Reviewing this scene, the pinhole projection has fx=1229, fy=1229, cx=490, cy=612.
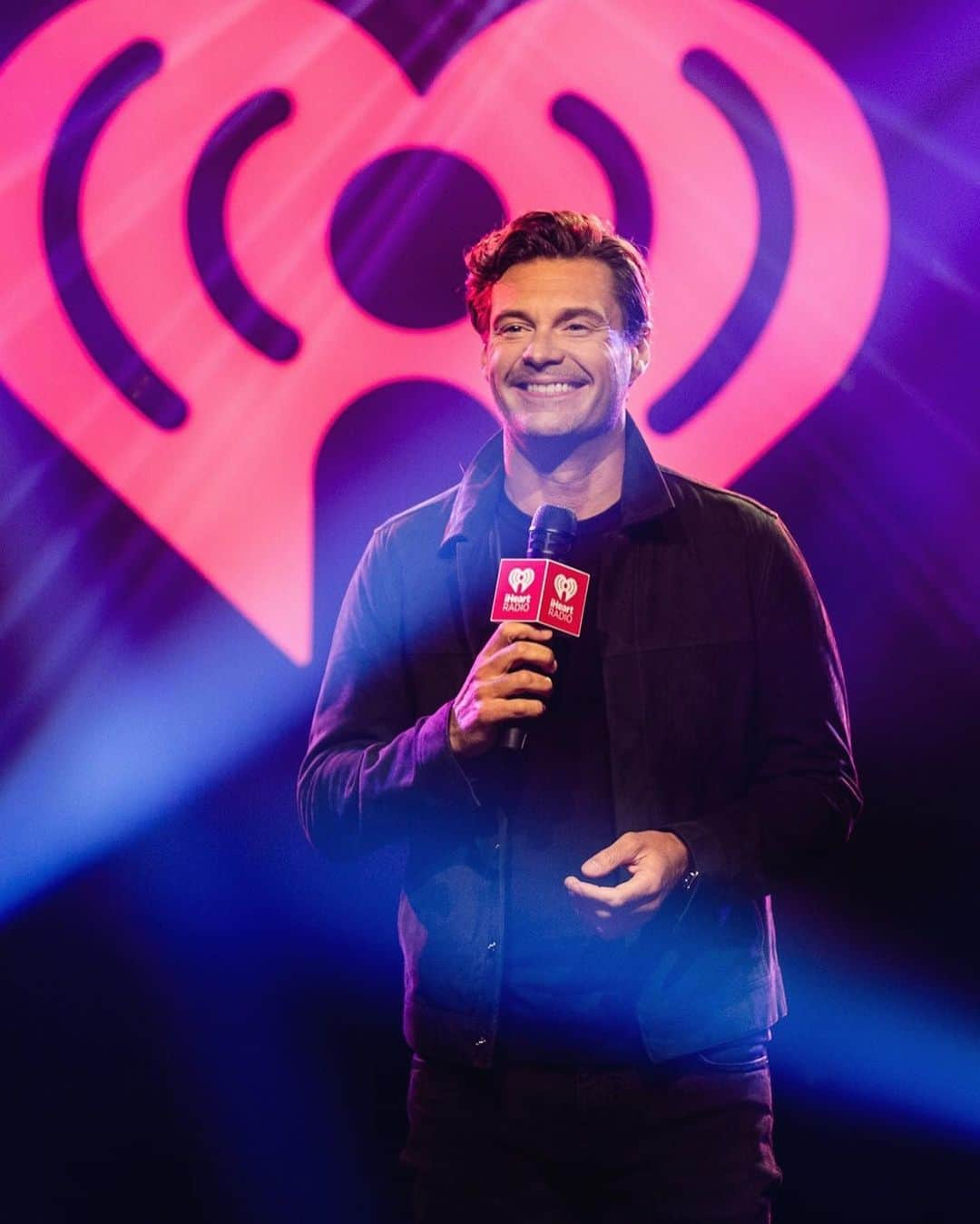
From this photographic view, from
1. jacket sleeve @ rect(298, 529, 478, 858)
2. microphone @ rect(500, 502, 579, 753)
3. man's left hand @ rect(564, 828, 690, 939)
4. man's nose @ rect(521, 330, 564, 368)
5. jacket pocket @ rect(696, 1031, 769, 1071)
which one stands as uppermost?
man's nose @ rect(521, 330, 564, 368)

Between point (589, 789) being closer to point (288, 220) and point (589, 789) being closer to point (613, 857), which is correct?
point (613, 857)

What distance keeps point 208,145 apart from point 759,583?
1512 mm

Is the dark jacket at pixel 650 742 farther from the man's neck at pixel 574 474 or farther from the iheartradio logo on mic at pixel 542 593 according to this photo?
the iheartradio logo on mic at pixel 542 593

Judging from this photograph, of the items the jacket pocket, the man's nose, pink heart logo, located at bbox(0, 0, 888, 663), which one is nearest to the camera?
the jacket pocket

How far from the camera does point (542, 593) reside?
1.46m

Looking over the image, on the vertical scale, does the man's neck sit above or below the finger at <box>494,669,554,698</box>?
above

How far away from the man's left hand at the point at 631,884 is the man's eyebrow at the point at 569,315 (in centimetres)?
78

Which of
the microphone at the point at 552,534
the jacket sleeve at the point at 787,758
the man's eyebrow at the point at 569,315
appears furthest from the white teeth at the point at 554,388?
the jacket sleeve at the point at 787,758

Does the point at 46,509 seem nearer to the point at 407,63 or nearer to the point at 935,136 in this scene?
the point at 407,63

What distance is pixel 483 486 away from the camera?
6.37 ft

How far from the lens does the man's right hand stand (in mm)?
1421

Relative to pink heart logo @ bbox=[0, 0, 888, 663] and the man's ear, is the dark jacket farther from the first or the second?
pink heart logo @ bbox=[0, 0, 888, 663]

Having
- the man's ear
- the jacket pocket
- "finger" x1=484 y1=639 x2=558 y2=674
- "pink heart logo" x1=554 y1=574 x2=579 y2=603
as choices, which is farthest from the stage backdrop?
"finger" x1=484 y1=639 x2=558 y2=674

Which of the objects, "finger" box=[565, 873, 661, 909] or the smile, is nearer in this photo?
"finger" box=[565, 873, 661, 909]
